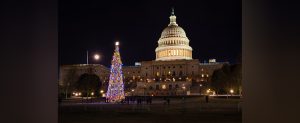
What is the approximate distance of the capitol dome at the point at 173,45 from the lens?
114312 millimetres

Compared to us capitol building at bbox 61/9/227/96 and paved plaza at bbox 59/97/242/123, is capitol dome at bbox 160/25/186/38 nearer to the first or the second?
us capitol building at bbox 61/9/227/96

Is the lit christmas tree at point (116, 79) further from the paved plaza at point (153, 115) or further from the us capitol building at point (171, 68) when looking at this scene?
the us capitol building at point (171, 68)

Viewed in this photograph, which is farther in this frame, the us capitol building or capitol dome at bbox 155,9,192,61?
capitol dome at bbox 155,9,192,61

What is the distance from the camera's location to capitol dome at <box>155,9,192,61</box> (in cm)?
11431

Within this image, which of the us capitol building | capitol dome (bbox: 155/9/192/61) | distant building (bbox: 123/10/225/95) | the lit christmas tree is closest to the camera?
the lit christmas tree

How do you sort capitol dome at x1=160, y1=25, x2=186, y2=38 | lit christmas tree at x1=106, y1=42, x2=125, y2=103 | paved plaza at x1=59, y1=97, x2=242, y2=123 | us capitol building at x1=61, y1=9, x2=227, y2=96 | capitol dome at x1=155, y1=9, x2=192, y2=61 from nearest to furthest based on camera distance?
paved plaza at x1=59, y1=97, x2=242, y2=123 → lit christmas tree at x1=106, y1=42, x2=125, y2=103 → us capitol building at x1=61, y1=9, x2=227, y2=96 → capitol dome at x1=155, y1=9, x2=192, y2=61 → capitol dome at x1=160, y1=25, x2=186, y2=38

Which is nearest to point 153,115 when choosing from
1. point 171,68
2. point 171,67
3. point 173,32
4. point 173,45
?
point 171,67

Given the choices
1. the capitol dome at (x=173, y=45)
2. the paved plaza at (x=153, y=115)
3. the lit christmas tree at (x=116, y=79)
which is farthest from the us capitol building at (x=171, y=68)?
the paved plaza at (x=153, y=115)

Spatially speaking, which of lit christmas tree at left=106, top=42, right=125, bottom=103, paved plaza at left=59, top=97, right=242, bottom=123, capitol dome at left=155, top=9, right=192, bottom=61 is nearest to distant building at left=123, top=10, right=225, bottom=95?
capitol dome at left=155, top=9, right=192, bottom=61

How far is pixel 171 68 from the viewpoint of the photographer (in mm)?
108125

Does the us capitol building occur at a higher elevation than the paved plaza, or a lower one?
higher

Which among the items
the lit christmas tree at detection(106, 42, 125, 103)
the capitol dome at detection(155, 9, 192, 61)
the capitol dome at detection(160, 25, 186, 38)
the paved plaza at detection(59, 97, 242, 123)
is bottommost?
the paved plaza at detection(59, 97, 242, 123)
